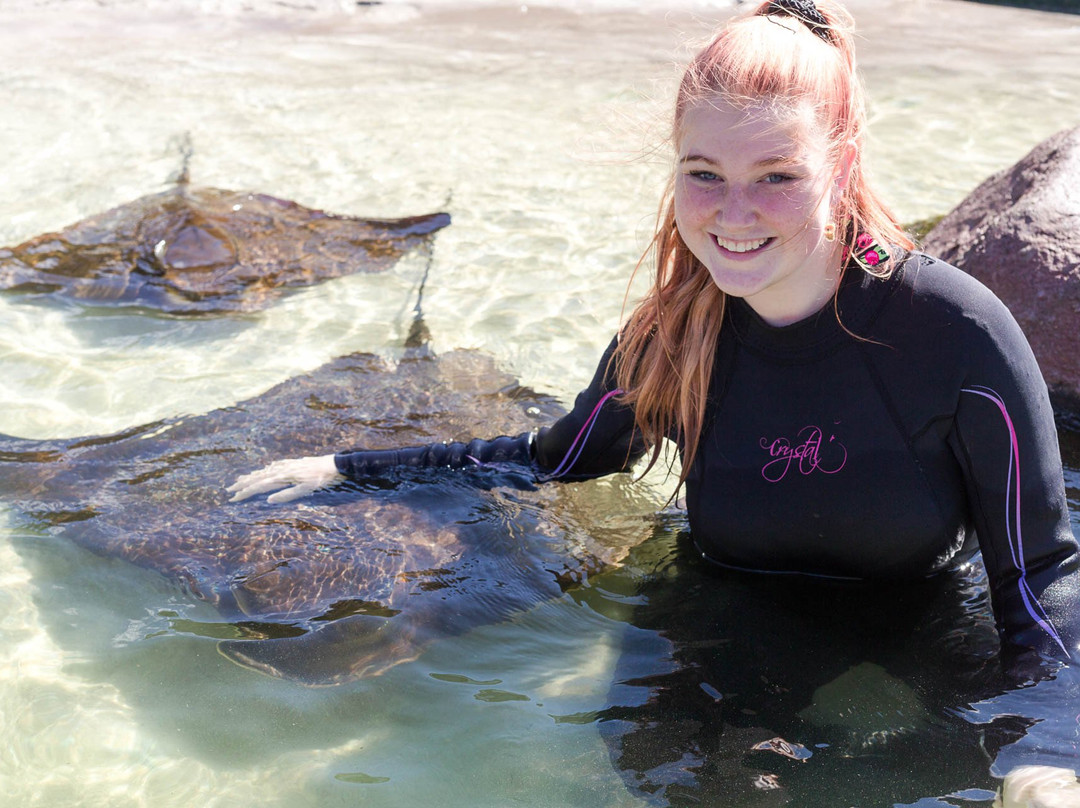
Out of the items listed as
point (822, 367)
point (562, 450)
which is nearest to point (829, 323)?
point (822, 367)

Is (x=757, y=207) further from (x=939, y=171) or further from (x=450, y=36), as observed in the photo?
(x=450, y=36)

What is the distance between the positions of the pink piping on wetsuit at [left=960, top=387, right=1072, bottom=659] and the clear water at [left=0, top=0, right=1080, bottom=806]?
6.7 inches

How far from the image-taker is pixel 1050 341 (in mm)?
3648

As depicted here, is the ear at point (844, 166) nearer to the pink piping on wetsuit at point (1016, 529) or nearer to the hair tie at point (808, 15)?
the hair tie at point (808, 15)

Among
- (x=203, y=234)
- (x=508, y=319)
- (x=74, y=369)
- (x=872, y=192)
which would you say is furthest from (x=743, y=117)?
(x=203, y=234)

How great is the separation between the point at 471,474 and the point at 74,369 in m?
2.28

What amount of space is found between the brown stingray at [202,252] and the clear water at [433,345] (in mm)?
178

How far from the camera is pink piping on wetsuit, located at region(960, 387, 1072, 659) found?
→ 80.1 inches

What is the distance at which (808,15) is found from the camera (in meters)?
2.08

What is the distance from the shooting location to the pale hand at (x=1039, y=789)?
6.00 feet

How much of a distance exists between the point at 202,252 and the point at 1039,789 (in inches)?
185

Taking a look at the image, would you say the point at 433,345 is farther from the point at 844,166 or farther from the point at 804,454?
the point at 844,166

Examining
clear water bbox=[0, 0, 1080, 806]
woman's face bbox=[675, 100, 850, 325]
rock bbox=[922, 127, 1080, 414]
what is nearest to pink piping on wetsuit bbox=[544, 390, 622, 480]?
clear water bbox=[0, 0, 1080, 806]

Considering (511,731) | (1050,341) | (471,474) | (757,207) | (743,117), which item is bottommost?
(511,731)
